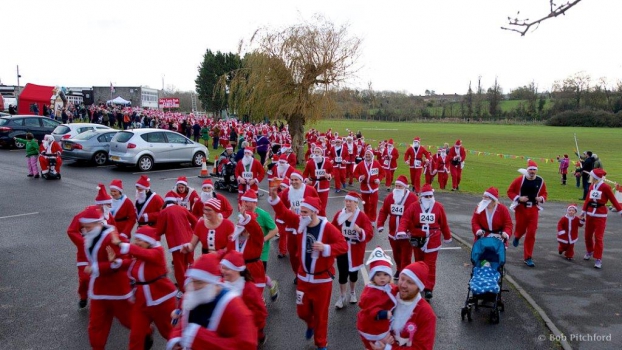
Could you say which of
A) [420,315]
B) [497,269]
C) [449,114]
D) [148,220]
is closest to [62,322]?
[148,220]

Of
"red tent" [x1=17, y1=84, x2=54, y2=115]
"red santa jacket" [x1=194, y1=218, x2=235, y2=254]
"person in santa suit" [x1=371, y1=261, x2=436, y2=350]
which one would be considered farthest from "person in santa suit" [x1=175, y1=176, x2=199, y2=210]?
"red tent" [x1=17, y1=84, x2=54, y2=115]

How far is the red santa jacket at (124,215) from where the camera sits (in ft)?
25.6

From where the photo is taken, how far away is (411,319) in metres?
4.12

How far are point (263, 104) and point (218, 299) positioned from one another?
20.2 m

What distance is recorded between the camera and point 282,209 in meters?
6.16

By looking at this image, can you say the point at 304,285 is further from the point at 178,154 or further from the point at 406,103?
the point at 406,103

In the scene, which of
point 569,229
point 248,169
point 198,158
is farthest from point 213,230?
point 198,158

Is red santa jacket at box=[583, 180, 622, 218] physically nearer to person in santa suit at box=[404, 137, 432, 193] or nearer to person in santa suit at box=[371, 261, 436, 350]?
person in santa suit at box=[371, 261, 436, 350]

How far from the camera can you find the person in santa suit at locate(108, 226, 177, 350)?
5113mm

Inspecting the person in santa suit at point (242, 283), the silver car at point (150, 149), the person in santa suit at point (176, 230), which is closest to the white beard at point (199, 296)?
the person in santa suit at point (242, 283)

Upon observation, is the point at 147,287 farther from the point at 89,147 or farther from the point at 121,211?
the point at 89,147

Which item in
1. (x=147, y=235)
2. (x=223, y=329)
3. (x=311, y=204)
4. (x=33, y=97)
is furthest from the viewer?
(x=33, y=97)

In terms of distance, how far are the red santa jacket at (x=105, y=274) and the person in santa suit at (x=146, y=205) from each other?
2.68 metres

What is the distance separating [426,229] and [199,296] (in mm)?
4986
